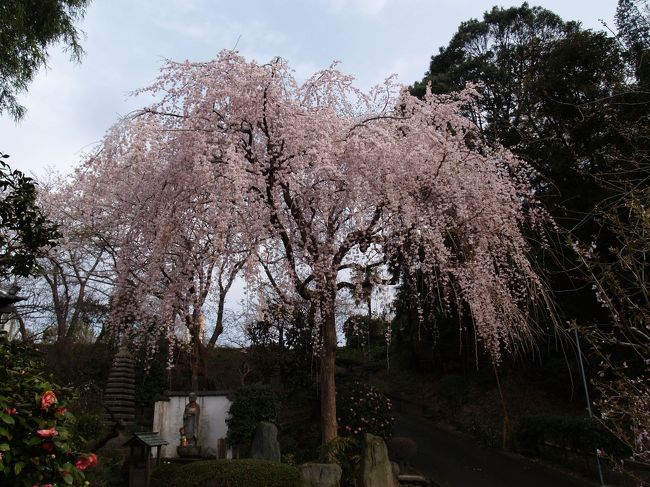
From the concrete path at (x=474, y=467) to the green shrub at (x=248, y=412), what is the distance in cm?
324

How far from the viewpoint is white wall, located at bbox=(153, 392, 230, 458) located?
9977mm

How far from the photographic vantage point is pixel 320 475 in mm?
5914

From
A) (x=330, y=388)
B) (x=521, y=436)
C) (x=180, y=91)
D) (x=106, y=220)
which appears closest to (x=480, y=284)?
(x=330, y=388)

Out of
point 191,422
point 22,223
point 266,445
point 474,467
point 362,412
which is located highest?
point 22,223

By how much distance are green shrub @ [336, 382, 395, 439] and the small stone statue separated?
2.77m

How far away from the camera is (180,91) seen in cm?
648

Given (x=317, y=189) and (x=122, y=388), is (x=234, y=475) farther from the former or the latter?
(x=122, y=388)

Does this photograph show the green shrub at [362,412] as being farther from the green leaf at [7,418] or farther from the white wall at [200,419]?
the green leaf at [7,418]

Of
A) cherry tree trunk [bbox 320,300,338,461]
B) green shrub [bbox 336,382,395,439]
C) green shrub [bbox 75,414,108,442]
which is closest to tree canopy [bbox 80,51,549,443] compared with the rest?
cherry tree trunk [bbox 320,300,338,461]

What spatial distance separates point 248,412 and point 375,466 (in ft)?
11.5

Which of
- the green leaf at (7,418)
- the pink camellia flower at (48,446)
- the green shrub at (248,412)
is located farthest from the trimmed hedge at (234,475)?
the green leaf at (7,418)

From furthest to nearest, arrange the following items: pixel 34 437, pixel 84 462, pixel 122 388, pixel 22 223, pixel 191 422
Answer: pixel 122 388 < pixel 191 422 < pixel 22 223 < pixel 84 462 < pixel 34 437

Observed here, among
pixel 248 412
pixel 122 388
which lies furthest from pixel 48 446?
pixel 122 388

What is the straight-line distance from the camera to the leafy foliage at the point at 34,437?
104 inches
